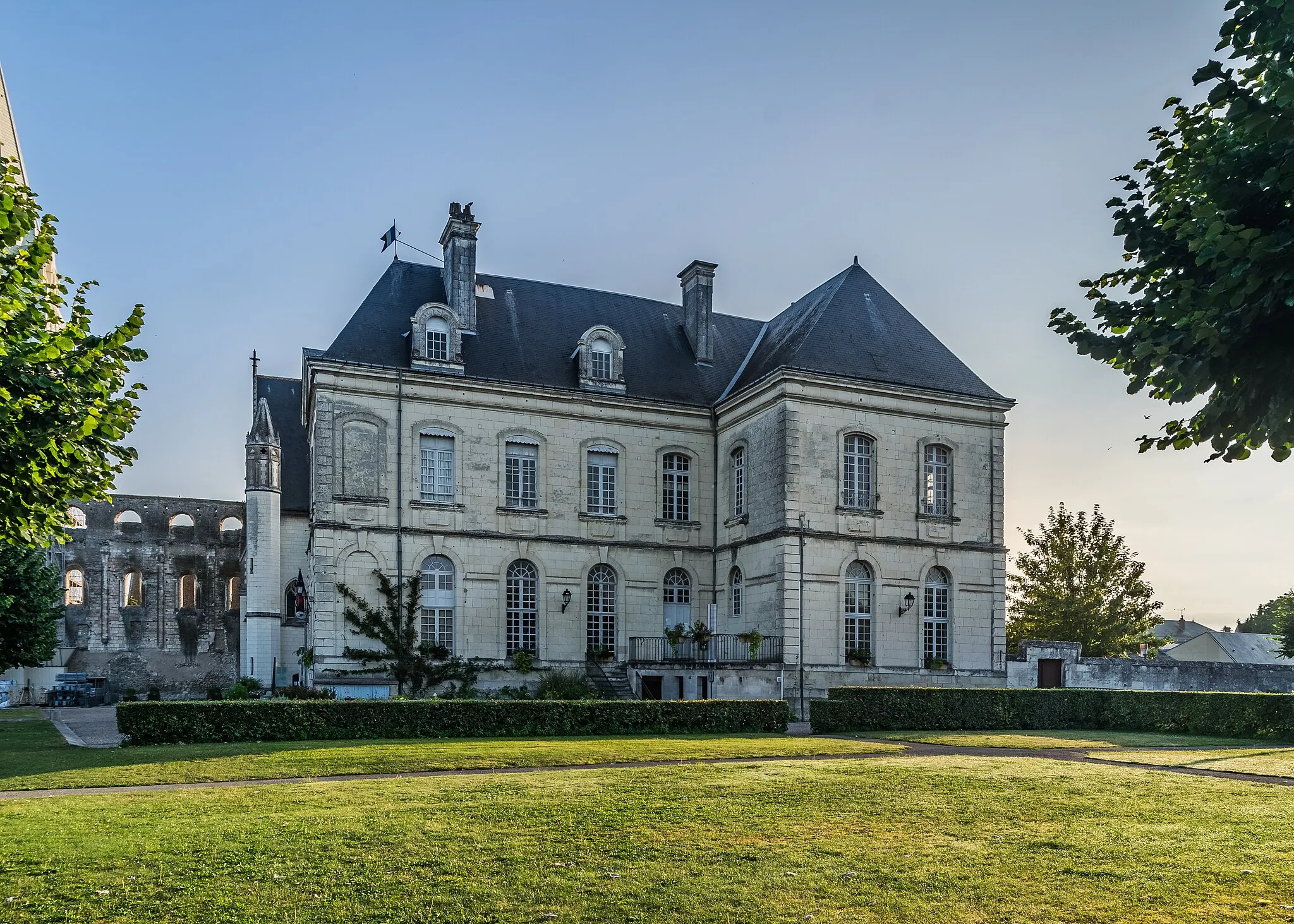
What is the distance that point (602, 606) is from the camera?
3061 cm

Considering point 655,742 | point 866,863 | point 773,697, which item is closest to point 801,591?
point 773,697

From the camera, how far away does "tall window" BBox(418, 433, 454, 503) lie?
29.0 m

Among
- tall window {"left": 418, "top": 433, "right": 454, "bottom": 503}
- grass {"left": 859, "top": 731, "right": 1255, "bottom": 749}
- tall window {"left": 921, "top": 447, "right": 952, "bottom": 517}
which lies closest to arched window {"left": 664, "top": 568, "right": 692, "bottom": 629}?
tall window {"left": 418, "top": 433, "right": 454, "bottom": 503}

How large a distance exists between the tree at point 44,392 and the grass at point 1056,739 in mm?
14491

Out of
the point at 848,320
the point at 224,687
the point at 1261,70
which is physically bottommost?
the point at 224,687

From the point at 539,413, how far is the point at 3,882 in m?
23.5

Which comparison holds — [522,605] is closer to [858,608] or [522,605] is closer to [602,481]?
[602,481]

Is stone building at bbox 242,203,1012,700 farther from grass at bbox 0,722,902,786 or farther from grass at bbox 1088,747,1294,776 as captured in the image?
grass at bbox 1088,747,1294,776

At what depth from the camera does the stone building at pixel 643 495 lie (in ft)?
92.7

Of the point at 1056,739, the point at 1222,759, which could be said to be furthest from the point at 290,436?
the point at 1222,759

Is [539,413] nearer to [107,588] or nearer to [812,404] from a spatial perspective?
[812,404]

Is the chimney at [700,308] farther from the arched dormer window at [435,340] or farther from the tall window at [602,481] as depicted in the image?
the arched dormer window at [435,340]

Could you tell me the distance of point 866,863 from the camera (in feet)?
25.7

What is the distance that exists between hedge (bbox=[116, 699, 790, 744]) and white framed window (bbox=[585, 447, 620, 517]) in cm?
1002
